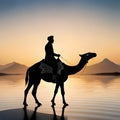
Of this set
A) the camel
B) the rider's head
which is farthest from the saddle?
the rider's head

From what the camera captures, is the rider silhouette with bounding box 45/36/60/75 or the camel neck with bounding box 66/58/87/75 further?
the camel neck with bounding box 66/58/87/75

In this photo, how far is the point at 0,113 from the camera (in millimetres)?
14312

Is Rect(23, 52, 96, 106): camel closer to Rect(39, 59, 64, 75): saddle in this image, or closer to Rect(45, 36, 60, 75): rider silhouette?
Rect(39, 59, 64, 75): saddle

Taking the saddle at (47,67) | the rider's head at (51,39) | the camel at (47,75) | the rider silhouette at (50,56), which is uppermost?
the rider's head at (51,39)

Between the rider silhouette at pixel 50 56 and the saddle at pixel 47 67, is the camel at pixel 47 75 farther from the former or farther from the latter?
the rider silhouette at pixel 50 56

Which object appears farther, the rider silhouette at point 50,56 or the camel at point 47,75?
the camel at point 47,75

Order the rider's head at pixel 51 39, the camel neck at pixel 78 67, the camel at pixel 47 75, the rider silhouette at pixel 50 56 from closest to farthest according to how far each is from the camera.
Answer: the rider silhouette at pixel 50 56 → the rider's head at pixel 51 39 → the camel at pixel 47 75 → the camel neck at pixel 78 67

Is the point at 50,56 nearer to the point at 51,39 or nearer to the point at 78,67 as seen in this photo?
the point at 51,39

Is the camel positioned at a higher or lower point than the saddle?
lower

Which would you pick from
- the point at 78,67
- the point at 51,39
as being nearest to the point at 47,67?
the point at 51,39

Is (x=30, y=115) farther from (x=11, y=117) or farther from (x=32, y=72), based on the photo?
(x=32, y=72)

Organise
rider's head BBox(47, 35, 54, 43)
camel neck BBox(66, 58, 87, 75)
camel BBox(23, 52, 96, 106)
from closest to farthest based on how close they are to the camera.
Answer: rider's head BBox(47, 35, 54, 43) < camel BBox(23, 52, 96, 106) < camel neck BBox(66, 58, 87, 75)

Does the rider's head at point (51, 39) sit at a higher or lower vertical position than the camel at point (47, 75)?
higher

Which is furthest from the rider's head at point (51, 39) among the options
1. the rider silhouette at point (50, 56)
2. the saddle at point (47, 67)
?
the saddle at point (47, 67)
